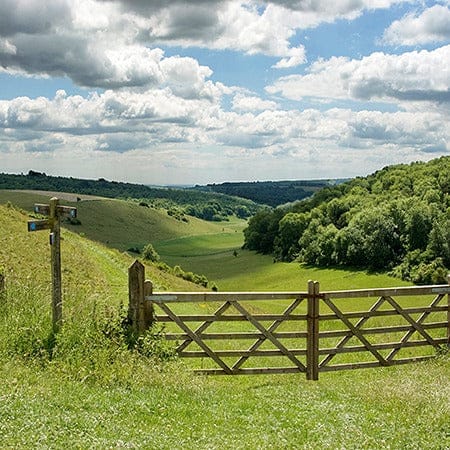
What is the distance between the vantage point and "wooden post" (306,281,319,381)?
39.4 ft

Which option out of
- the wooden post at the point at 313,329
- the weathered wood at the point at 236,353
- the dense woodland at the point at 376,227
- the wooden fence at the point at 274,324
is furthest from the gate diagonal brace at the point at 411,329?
the dense woodland at the point at 376,227

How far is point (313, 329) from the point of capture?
1202cm

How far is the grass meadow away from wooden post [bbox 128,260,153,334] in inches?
13.2

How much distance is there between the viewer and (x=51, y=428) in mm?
7285

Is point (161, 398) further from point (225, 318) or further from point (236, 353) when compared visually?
point (236, 353)

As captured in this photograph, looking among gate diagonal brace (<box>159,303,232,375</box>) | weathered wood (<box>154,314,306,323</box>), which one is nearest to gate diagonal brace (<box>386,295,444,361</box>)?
weathered wood (<box>154,314,306,323</box>)

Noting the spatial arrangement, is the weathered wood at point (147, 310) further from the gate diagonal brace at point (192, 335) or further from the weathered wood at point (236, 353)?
the weathered wood at point (236, 353)

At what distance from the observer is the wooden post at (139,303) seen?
11.6 m

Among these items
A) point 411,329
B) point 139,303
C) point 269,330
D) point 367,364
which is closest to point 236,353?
point 269,330

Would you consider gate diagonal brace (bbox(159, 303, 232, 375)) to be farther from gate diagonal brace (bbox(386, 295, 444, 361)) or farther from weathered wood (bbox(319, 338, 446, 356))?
gate diagonal brace (bbox(386, 295, 444, 361))

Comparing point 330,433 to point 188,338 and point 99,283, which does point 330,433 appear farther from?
point 99,283

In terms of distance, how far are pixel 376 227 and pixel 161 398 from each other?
90.6 m

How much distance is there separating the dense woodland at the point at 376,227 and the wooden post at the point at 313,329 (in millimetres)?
69641

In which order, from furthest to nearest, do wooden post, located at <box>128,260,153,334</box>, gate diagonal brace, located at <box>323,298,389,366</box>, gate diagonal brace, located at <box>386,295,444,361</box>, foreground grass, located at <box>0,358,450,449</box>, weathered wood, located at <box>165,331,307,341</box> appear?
gate diagonal brace, located at <box>386,295,444,361</box> → gate diagonal brace, located at <box>323,298,389,366</box> → weathered wood, located at <box>165,331,307,341</box> → wooden post, located at <box>128,260,153,334</box> → foreground grass, located at <box>0,358,450,449</box>
